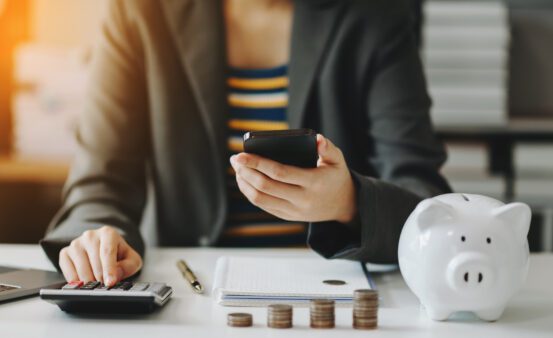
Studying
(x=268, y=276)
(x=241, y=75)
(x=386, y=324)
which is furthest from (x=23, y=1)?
(x=386, y=324)

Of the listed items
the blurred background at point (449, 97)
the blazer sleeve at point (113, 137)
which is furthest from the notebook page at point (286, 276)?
the blurred background at point (449, 97)

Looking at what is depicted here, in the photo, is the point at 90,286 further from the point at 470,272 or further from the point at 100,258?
the point at 470,272

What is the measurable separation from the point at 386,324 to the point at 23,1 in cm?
196

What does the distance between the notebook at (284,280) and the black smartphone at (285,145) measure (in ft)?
0.44

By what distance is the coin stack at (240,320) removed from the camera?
65 cm

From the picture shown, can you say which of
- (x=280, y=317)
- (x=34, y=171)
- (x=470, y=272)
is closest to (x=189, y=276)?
(x=280, y=317)

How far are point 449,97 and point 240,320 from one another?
4.51ft

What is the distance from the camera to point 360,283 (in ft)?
2.62

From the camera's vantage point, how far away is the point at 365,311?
2.16 feet

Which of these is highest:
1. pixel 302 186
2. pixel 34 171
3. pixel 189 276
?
pixel 302 186

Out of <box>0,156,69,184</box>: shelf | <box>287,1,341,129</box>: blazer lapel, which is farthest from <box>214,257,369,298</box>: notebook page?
<box>0,156,69,184</box>: shelf

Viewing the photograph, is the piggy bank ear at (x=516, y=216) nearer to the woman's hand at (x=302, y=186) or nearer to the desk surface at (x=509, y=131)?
the woman's hand at (x=302, y=186)

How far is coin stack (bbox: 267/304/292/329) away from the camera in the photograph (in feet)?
2.13

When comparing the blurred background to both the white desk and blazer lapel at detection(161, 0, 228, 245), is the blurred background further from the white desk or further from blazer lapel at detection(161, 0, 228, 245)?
the white desk
